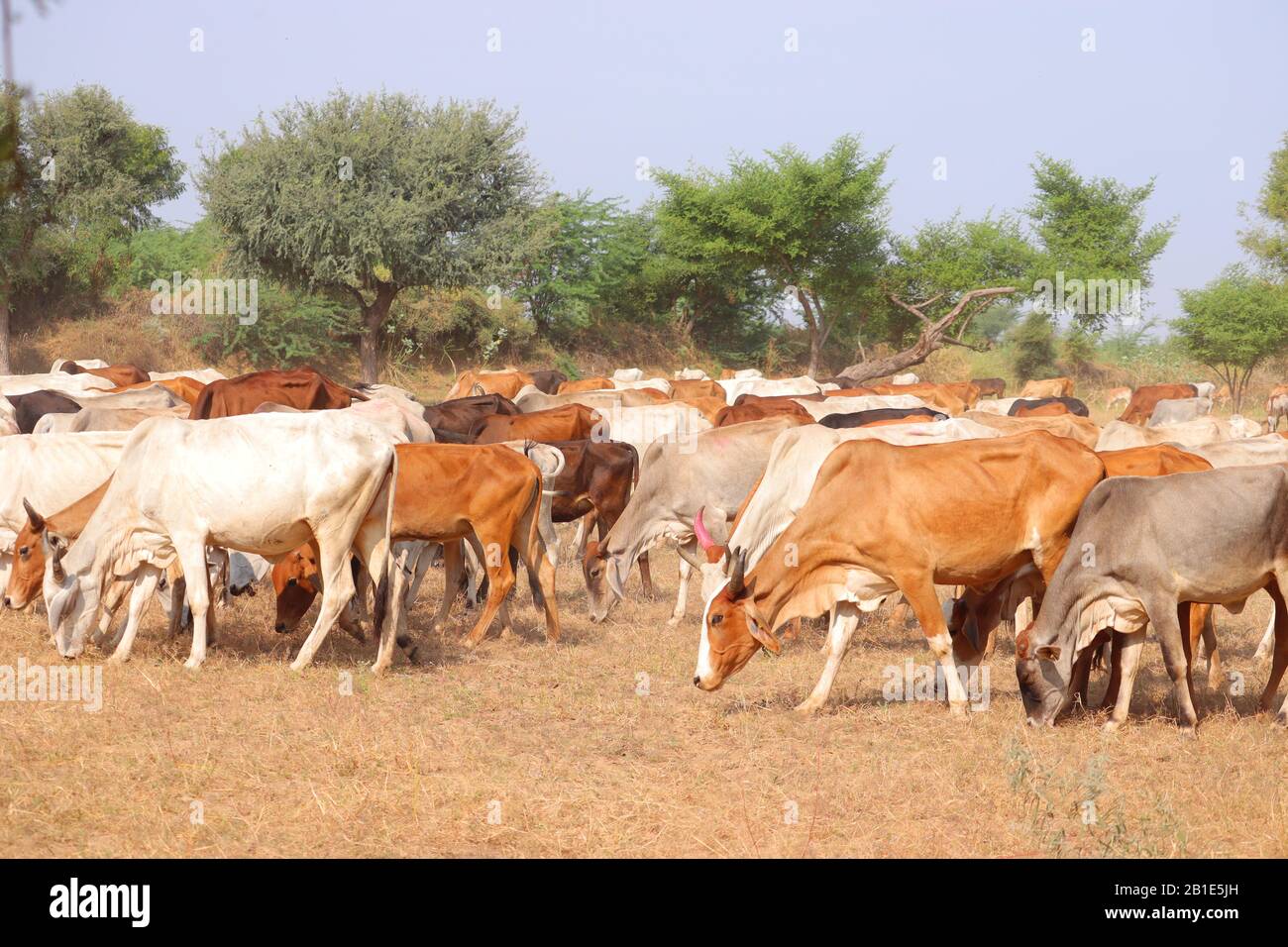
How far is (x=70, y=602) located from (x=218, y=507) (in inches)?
52.7

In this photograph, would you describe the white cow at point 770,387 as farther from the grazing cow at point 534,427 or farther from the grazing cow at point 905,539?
the grazing cow at point 905,539

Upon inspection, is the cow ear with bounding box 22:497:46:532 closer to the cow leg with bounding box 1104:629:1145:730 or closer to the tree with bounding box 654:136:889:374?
the cow leg with bounding box 1104:629:1145:730

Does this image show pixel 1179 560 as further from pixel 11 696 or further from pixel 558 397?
pixel 558 397

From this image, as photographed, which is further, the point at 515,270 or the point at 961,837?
the point at 515,270

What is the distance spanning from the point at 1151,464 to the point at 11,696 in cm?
872

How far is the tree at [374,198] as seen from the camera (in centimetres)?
3338

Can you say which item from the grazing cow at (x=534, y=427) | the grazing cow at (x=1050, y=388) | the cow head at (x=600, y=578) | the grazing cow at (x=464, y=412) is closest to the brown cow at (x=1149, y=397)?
the grazing cow at (x=1050, y=388)

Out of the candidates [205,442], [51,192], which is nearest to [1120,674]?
[205,442]

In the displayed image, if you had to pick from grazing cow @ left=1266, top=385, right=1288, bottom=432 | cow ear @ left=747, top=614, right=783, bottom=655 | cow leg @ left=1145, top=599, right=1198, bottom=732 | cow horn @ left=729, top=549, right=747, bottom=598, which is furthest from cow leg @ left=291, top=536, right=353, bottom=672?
grazing cow @ left=1266, top=385, right=1288, bottom=432

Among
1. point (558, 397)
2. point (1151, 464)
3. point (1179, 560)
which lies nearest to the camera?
point (1179, 560)

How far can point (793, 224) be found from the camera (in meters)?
42.8

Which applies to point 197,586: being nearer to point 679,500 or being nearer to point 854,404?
point 679,500

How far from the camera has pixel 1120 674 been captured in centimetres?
862

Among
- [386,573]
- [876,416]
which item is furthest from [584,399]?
[386,573]
